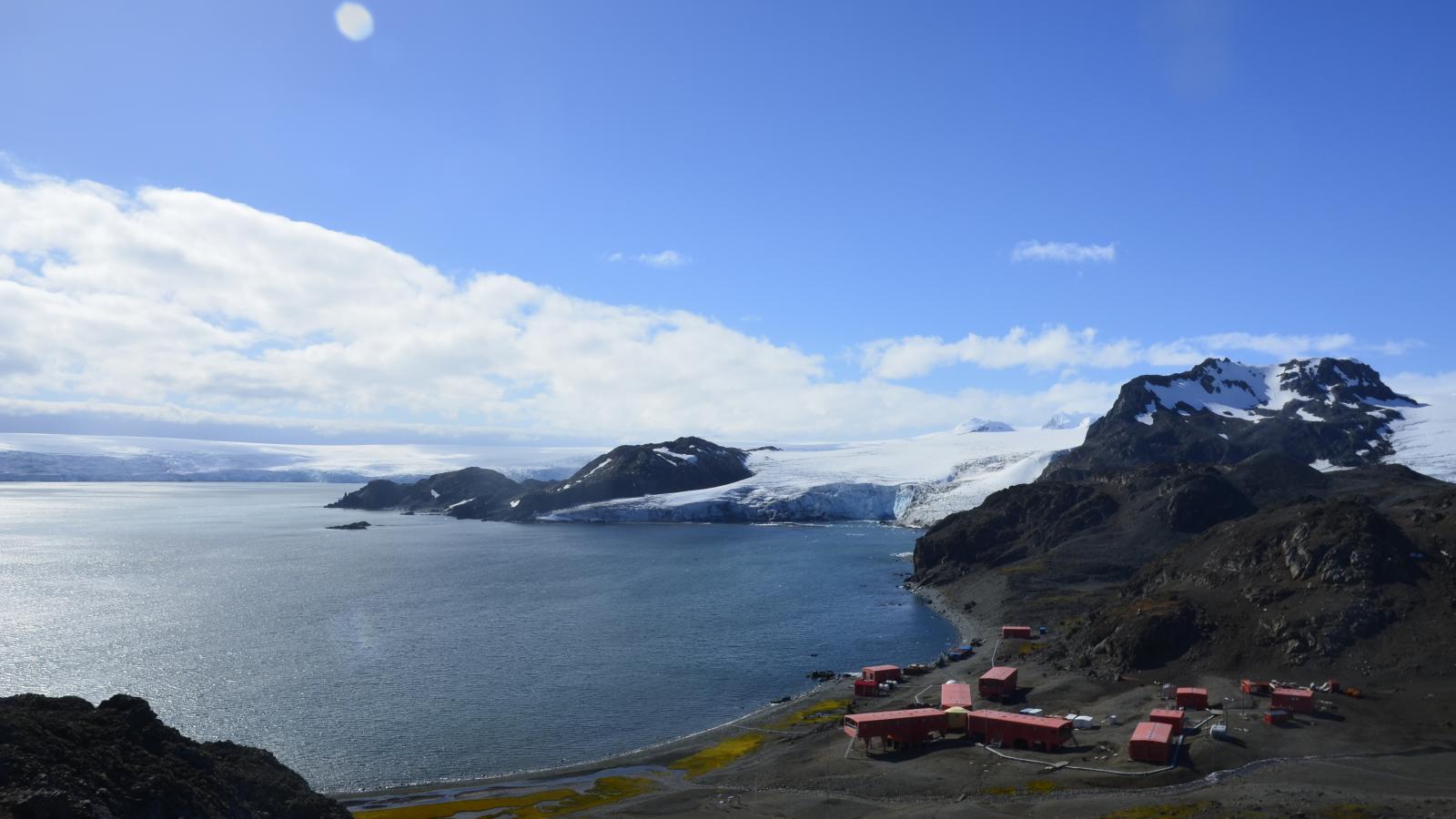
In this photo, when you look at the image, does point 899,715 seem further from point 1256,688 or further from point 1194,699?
point 1256,688

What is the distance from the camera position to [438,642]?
80.7 meters

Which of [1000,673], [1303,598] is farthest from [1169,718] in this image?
[1303,598]

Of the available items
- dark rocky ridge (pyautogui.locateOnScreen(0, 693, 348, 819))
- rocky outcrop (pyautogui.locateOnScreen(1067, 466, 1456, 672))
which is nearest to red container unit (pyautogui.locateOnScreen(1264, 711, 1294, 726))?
rocky outcrop (pyautogui.locateOnScreen(1067, 466, 1456, 672))

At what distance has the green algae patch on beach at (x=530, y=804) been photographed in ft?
141

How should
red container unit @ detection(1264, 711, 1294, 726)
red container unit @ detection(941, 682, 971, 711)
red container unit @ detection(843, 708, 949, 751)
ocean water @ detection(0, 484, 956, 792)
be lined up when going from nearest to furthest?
1. red container unit @ detection(1264, 711, 1294, 726)
2. red container unit @ detection(843, 708, 949, 751)
3. red container unit @ detection(941, 682, 971, 711)
4. ocean water @ detection(0, 484, 956, 792)

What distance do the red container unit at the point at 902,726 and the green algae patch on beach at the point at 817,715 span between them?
642 centimetres

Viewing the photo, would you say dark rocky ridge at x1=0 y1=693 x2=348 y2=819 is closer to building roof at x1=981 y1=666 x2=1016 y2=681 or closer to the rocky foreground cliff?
building roof at x1=981 y1=666 x2=1016 y2=681

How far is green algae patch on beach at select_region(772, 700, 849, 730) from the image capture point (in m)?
57.6

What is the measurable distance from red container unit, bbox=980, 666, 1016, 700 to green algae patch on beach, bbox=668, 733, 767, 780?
15.5 meters

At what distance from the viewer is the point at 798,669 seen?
72875 millimetres

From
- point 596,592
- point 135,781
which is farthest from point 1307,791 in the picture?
point 596,592

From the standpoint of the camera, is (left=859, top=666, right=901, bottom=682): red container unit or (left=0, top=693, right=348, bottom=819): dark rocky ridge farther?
(left=859, top=666, right=901, bottom=682): red container unit

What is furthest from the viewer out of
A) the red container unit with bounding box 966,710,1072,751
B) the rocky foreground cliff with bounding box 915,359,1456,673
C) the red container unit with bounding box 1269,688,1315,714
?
the rocky foreground cliff with bounding box 915,359,1456,673

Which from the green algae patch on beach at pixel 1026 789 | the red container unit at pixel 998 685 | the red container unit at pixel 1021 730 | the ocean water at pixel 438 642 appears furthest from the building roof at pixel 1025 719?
the ocean water at pixel 438 642
